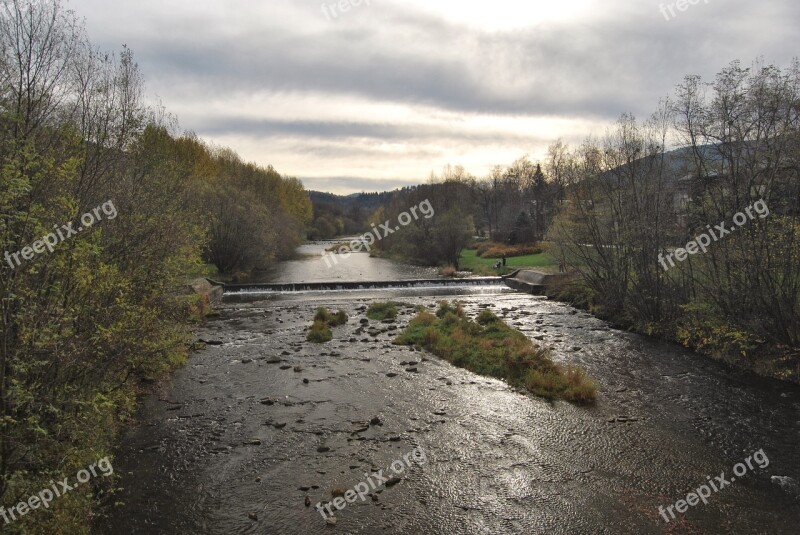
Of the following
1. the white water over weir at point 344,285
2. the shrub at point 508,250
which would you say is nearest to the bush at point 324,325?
the white water over weir at point 344,285

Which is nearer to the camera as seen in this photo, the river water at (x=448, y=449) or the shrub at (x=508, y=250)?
the river water at (x=448, y=449)

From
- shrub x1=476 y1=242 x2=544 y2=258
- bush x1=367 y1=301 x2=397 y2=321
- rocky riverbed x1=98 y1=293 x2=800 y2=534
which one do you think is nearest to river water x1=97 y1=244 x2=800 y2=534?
rocky riverbed x1=98 y1=293 x2=800 y2=534

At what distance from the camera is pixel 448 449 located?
1000 cm

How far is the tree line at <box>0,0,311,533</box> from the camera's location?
6062mm

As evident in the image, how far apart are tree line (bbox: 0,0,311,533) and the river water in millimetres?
1474

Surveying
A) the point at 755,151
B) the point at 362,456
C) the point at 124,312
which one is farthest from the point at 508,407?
the point at 755,151

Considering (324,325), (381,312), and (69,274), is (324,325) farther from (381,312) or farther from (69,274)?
(69,274)

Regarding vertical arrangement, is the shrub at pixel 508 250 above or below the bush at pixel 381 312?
above

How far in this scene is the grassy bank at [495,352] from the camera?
1334 cm

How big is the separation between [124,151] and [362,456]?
8.72 meters

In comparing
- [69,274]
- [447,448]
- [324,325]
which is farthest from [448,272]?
[69,274]

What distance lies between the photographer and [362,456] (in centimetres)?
970

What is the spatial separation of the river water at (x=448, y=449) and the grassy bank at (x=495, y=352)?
0.62 metres

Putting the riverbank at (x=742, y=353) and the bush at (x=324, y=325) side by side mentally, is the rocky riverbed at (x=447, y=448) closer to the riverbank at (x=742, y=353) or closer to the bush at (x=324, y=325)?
the riverbank at (x=742, y=353)
